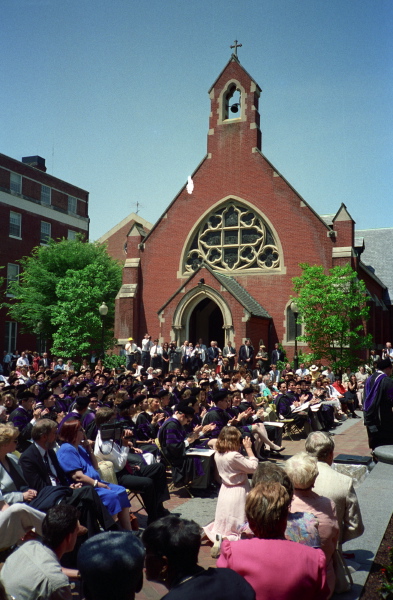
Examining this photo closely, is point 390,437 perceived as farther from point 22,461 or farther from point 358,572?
point 22,461

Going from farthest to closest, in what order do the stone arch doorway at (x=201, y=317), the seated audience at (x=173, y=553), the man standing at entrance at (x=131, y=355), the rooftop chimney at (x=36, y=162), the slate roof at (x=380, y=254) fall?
the rooftop chimney at (x=36, y=162) < the slate roof at (x=380, y=254) < the stone arch doorway at (x=201, y=317) < the man standing at entrance at (x=131, y=355) < the seated audience at (x=173, y=553)

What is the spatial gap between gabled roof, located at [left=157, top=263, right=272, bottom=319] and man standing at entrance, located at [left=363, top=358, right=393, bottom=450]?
18423mm

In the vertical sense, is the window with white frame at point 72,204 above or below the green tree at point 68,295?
above

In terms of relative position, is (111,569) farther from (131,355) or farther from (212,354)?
(131,355)

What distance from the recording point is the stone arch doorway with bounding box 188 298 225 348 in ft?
103

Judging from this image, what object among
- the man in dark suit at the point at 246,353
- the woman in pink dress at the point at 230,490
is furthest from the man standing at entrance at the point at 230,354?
the woman in pink dress at the point at 230,490

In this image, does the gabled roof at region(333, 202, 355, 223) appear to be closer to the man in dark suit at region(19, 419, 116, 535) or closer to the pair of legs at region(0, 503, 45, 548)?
the man in dark suit at region(19, 419, 116, 535)

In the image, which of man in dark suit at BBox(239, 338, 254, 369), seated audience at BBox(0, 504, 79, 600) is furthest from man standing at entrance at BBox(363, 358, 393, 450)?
man in dark suit at BBox(239, 338, 254, 369)

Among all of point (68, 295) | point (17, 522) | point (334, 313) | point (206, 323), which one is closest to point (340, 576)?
point (17, 522)

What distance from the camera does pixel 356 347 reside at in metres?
27.2

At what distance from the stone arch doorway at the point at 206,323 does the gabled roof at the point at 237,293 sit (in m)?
1.81

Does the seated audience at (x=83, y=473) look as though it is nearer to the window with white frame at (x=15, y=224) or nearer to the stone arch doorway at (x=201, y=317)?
the stone arch doorway at (x=201, y=317)

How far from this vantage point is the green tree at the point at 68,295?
1318 inches

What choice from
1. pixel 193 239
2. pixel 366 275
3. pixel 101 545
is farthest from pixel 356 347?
pixel 101 545
